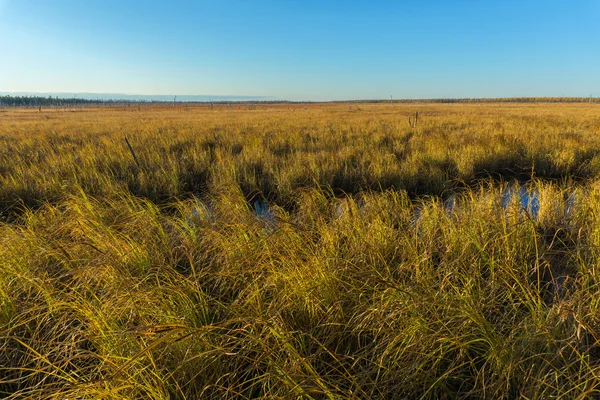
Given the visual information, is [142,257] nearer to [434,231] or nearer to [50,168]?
[434,231]

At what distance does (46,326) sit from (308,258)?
2.06 metres

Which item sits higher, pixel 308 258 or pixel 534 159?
pixel 534 159

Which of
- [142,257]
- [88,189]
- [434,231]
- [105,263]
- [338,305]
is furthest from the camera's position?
[88,189]

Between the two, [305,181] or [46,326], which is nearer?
[46,326]

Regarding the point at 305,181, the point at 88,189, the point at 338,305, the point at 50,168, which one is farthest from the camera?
the point at 50,168

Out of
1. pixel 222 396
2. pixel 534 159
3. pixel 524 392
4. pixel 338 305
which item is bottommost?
pixel 222 396

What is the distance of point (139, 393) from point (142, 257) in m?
1.48

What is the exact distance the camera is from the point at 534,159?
7691 mm

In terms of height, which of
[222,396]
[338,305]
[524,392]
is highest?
[338,305]

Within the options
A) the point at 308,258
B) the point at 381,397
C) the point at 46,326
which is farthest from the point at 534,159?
the point at 46,326

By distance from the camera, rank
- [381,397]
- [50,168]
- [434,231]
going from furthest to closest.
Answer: [50,168] → [434,231] → [381,397]

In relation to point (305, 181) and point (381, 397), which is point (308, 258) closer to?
point (381, 397)

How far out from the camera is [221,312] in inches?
88.0

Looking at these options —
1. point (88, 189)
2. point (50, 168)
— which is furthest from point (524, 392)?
point (50, 168)
